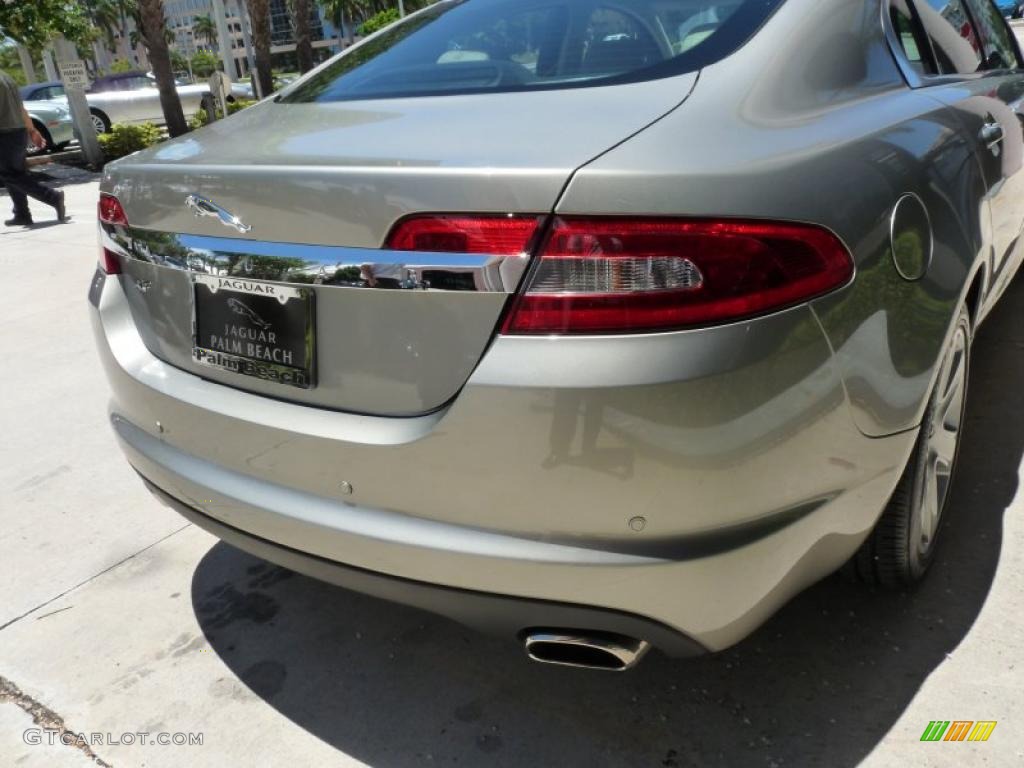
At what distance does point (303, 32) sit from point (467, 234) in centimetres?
2216

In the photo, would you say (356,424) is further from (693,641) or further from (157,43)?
(157,43)

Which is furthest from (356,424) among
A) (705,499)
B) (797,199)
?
(797,199)

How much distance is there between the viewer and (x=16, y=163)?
8.80 metres

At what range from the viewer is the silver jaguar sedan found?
1375 mm

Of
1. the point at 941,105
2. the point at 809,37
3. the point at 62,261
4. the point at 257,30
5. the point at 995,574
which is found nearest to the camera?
the point at 809,37

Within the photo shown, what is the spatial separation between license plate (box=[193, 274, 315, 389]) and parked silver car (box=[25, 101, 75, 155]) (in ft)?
49.7

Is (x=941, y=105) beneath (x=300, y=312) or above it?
above

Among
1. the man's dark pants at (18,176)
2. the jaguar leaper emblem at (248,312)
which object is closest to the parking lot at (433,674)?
the jaguar leaper emblem at (248,312)

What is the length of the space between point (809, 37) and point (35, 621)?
8.02 ft

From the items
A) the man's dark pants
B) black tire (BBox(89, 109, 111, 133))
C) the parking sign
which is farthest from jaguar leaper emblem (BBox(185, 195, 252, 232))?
black tire (BBox(89, 109, 111, 133))

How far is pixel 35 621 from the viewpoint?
2412 mm

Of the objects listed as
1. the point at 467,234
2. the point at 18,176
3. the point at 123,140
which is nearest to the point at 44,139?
the point at 123,140

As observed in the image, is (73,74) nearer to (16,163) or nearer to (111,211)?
(16,163)
